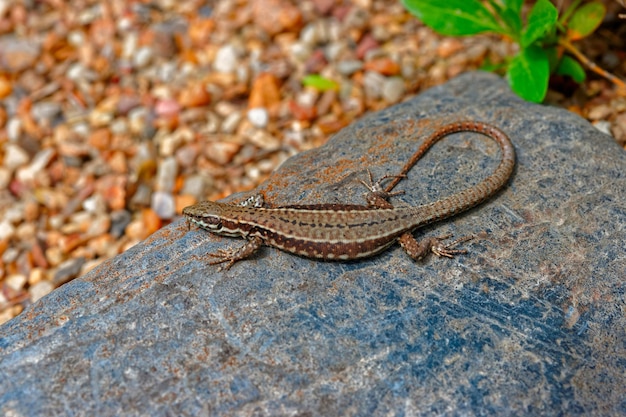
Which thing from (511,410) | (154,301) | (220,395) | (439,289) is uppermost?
(154,301)

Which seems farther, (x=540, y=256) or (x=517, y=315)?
(x=540, y=256)

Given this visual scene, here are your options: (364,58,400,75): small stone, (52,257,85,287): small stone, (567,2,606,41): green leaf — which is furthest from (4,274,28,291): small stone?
(567,2,606,41): green leaf

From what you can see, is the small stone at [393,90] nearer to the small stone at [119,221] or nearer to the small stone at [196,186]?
the small stone at [196,186]

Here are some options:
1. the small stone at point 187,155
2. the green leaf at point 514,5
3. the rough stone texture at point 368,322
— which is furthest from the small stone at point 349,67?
the rough stone texture at point 368,322

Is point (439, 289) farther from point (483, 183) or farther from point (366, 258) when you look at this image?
A: point (483, 183)

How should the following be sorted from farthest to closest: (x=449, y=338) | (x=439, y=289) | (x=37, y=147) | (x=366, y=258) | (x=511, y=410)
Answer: (x=37, y=147)
(x=366, y=258)
(x=439, y=289)
(x=449, y=338)
(x=511, y=410)

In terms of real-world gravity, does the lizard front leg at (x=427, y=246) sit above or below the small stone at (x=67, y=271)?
above

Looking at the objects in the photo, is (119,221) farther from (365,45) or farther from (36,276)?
(365,45)

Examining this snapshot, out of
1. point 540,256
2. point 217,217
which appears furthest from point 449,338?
point 217,217
